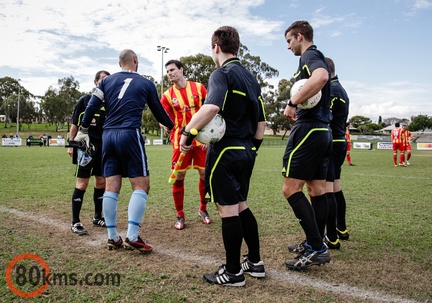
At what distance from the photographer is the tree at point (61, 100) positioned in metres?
77.8

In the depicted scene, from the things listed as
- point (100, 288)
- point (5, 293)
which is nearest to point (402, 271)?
point (100, 288)

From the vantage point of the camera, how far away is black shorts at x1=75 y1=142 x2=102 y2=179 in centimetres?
489

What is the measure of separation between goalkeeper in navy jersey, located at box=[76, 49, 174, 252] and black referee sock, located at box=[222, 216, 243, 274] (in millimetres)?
1158

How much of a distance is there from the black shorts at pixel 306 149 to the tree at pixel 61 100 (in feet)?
274

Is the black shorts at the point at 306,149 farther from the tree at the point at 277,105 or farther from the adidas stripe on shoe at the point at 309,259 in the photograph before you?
the tree at the point at 277,105

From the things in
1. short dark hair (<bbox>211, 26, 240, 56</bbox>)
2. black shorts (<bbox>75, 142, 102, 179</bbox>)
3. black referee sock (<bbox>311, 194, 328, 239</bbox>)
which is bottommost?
black referee sock (<bbox>311, 194, 328, 239</bbox>)

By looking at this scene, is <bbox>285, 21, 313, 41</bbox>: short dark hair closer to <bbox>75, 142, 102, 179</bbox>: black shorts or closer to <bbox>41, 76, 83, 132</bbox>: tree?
<bbox>75, 142, 102, 179</bbox>: black shorts

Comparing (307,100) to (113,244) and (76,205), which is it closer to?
(113,244)

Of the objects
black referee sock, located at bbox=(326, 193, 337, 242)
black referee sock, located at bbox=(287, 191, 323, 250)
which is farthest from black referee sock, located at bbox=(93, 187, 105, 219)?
black referee sock, located at bbox=(326, 193, 337, 242)

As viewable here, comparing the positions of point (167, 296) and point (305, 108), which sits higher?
point (305, 108)

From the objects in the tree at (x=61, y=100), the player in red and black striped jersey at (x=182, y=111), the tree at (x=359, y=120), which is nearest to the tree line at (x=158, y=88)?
the tree at (x=61, y=100)

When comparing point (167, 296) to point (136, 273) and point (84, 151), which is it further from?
point (84, 151)

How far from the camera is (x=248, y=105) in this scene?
3.29 metres

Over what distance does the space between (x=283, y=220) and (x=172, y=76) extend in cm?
293
